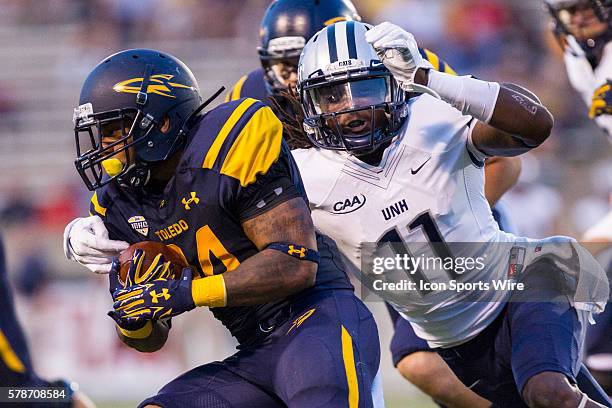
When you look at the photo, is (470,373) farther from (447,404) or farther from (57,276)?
(57,276)

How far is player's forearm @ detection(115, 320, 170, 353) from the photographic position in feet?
11.6

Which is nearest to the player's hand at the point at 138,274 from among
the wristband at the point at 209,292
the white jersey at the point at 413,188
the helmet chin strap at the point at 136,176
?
the wristband at the point at 209,292

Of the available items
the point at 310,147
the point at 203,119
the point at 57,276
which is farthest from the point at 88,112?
the point at 57,276

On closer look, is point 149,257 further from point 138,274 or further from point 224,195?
point 224,195

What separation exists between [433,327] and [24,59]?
8875 millimetres

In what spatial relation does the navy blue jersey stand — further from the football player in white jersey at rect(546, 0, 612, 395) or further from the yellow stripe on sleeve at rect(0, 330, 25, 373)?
the football player in white jersey at rect(546, 0, 612, 395)

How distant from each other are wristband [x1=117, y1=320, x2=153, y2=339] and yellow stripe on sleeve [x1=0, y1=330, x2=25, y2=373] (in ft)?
2.09

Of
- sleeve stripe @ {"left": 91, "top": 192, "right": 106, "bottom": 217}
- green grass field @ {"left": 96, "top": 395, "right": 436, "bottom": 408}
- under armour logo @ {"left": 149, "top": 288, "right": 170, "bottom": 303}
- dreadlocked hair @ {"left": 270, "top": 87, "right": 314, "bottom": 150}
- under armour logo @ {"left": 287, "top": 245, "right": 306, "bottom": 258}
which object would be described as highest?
sleeve stripe @ {"left": 91, "top": 192, "right": 106, "bottom": 217}

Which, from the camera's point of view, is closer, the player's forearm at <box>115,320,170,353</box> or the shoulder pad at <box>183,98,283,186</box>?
the shoulder pad at <box>183,98,283,186</box>

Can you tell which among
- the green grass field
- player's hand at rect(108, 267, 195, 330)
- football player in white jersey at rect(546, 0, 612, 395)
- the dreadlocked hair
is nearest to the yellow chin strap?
player's hand at rect(108, 267, 195, 330)

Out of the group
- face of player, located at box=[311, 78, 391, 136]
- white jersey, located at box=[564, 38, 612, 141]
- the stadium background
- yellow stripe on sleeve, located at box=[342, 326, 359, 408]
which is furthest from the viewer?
the stadium background

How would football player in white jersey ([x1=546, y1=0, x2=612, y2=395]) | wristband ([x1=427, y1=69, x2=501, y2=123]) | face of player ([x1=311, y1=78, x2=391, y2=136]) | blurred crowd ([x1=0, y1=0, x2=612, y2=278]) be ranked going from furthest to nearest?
1. blurred crowd ([x1=0, y1=0, x2=612, y2=278])
2. football player in white jersey ([x1=546, y1=0, x2=612, y2=395])
3. face of player ([x1=311, y1=78, x2=391, y2=136])
4. wristband ([x1=427, y1=69, x2=501, y2=123])

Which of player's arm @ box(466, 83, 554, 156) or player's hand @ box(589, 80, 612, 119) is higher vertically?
player's arm @ box(466, 83, 554, 156)

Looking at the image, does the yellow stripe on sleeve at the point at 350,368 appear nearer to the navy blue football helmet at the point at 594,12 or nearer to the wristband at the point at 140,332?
the wristband at the point at 140,332
